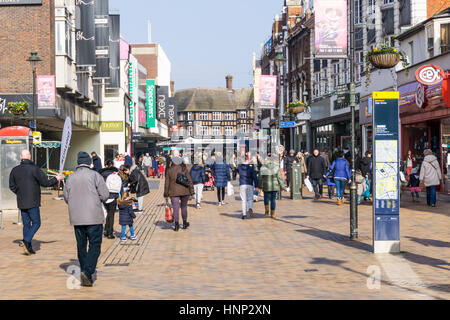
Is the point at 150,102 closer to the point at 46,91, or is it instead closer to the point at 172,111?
the point at 172,111

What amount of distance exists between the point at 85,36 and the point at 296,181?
15318 mm

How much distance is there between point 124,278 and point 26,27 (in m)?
25.4

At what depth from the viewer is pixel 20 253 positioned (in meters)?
12.1

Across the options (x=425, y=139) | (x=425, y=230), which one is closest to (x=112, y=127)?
(x=425, y=139)

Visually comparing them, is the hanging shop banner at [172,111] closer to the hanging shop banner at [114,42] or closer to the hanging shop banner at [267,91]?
the hanging shop banner at [114,42]

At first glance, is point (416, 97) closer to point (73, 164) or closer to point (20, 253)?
point (20, 253)

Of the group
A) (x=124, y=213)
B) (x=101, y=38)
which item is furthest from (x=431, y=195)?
(x=101, y=38)

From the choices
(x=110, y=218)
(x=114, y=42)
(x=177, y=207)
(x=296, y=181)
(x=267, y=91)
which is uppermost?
(x=114, y=42)

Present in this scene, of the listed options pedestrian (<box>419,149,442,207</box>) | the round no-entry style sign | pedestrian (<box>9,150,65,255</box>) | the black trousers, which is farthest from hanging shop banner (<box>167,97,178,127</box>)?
pedestrian (<box>9,150,65,255</box>)

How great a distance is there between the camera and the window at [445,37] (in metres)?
25.2

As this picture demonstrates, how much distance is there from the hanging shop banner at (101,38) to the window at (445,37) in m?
17.5

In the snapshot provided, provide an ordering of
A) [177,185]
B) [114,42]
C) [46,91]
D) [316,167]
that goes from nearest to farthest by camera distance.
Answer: [177,185], [316,167], [46,91], [114,42]

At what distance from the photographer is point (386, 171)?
1172cm

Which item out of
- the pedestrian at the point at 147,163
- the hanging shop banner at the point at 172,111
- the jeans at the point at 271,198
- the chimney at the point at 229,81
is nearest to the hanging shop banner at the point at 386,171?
the jeans at the point at 271,198
